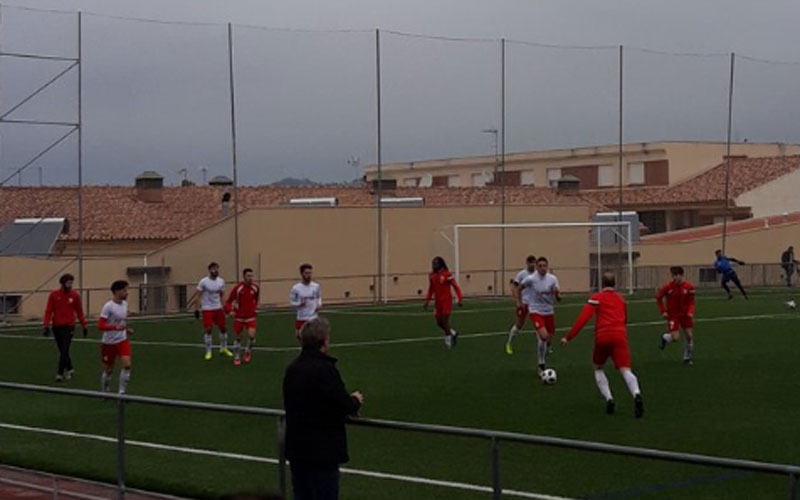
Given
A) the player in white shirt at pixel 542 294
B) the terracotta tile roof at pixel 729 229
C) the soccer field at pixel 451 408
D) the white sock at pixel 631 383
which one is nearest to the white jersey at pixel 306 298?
the soccer field at pixel 451 408

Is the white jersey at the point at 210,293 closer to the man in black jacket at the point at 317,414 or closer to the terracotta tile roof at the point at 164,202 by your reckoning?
the man in black jacket at the point at 317,414

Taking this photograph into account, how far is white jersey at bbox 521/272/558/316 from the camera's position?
25.2m

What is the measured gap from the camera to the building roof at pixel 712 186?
3187 inches

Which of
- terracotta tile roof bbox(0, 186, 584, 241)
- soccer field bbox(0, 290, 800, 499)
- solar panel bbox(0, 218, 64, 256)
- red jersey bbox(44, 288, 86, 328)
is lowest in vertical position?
soccer field bbox(0, 290, 800, 499)

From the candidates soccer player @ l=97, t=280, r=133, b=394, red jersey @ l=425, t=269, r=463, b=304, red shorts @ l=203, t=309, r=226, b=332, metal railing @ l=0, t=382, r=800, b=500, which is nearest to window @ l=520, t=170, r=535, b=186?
red jersey @ l=425, t=269, r=463, b=304

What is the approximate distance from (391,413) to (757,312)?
2482 centimetres

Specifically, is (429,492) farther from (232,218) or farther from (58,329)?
(232,218)

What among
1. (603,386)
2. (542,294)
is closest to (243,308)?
(542,294)

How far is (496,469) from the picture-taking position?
9.66m

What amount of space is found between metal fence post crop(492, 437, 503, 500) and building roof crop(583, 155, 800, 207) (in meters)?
71.5

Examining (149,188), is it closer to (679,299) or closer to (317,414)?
(679,299)

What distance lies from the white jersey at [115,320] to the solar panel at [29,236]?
28.4 m

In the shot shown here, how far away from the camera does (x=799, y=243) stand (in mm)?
68625

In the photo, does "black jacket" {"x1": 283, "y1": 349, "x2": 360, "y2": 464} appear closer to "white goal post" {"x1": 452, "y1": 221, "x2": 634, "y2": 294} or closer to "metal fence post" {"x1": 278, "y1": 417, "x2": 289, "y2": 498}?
"metal fence post" {"x1": 278, "y1": 417, "x2": 289, "y2": 498}
